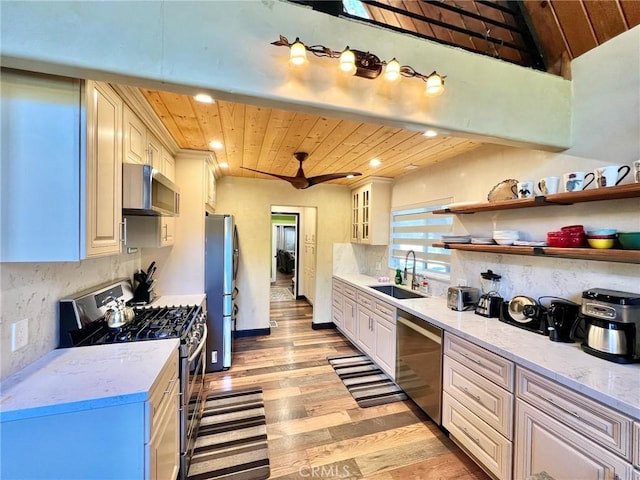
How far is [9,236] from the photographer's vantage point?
115 cm

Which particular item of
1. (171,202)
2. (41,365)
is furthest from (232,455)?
(171,202)

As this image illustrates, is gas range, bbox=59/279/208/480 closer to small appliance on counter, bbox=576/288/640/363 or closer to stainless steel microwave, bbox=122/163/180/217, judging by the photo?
stainless steel microwave, bbox=122/163/180/217

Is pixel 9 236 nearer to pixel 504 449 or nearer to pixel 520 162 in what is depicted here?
pixel 504 449

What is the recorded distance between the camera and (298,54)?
1249mm

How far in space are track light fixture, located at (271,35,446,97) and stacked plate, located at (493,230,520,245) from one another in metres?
1.25

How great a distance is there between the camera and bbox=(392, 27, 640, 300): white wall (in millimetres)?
1577

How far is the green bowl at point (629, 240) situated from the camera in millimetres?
1394

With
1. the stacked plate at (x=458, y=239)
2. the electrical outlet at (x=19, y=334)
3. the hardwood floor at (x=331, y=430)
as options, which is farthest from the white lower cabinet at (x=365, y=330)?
the electrical outlet at (x=19, y=334)

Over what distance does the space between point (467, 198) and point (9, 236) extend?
128 inches

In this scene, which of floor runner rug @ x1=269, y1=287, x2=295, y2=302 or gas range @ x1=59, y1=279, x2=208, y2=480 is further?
floor runner rug @ x1=269, y1=287, x2=295, y2=302

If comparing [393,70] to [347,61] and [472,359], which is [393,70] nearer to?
[347,61]

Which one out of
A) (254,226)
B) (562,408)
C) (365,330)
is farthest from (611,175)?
→ (254,226)

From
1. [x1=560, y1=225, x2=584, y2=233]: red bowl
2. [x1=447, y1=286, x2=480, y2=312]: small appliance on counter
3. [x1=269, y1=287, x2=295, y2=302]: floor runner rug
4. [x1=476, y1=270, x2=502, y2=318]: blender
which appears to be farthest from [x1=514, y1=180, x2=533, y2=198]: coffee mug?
[x1=269, y1=287, x2=295, y2=302]: floor runner rug

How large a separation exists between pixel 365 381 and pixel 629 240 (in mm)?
2453
